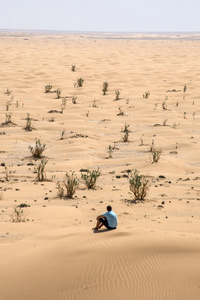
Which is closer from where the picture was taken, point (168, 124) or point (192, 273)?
point (192, 273)

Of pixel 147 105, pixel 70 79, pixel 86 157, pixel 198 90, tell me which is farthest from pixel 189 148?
pixel 70 79

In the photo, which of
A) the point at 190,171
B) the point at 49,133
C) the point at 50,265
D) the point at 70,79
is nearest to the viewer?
the point at 50,265

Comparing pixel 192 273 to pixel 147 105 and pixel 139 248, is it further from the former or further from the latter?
pixel 147 105

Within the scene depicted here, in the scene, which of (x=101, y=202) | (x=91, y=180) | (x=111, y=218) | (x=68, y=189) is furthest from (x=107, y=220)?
(x=91, y=180)

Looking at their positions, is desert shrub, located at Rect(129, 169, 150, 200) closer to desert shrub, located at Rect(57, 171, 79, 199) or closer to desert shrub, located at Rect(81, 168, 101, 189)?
desert shrub, located at Rect(81, 168, 101, 189)

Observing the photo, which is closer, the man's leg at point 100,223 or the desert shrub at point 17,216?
the man's leg at point 100,223

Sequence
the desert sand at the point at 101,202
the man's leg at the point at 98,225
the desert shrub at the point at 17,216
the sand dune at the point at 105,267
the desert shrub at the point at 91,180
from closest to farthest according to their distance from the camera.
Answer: the sand dune at the point at 105,267 → the desert sand at the point at 101,202 → the man's leg at the point at 98,225 → the desert shrub at the point at 17,216 → the desert shrub at the point at 91,180

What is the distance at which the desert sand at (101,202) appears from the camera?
11.6 feet

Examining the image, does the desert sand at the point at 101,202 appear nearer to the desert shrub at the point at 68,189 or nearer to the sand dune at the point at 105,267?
the sand dune at the point at 105,267

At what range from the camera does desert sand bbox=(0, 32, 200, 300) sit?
3525 millimetres

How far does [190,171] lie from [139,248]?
12.2ft

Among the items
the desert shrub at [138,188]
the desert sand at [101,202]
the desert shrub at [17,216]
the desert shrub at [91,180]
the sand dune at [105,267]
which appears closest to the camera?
the sand dune at [105,267]

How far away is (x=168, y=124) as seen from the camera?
36.7ft

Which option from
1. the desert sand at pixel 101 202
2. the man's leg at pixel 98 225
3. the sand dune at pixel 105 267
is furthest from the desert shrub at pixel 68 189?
the sand dune at pixel 105 267
